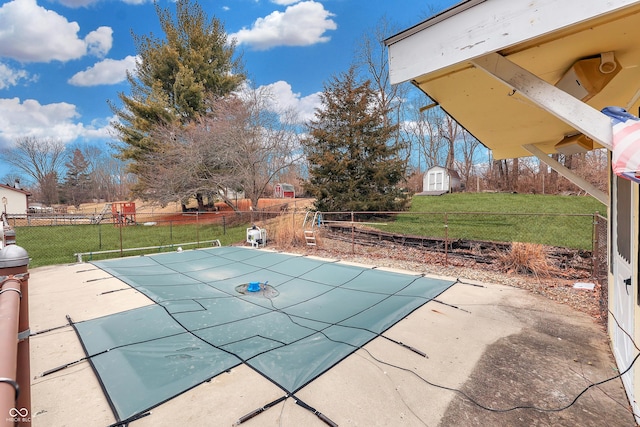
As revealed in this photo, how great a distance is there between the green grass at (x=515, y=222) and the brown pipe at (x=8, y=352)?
6394 millimetres

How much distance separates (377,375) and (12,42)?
106 feet

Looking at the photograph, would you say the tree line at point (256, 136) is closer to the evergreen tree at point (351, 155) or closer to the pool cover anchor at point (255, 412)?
the evergreen tree at point (351, 155)

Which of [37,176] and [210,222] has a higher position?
[37,176]

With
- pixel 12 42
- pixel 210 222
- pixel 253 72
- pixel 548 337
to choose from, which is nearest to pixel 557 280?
pixel 548 337

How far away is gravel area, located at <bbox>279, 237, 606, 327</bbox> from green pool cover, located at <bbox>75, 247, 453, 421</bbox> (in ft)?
3.73

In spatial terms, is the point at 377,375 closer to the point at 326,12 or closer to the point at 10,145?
the point at 326,12

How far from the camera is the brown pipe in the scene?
0.54m

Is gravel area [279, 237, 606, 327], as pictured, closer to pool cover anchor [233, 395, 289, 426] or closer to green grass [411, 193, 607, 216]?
pool cover anchor [233, 395, 289, 426]

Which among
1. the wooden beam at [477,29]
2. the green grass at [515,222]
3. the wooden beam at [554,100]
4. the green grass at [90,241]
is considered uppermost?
the wooden beam at [477,29]

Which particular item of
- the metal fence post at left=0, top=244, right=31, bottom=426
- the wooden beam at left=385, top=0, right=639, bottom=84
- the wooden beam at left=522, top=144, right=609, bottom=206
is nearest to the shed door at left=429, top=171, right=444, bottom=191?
the wooden beam at left=522, top=144, right=609, bottom=206

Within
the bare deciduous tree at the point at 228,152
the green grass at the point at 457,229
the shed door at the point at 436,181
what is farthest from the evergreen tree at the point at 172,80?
the shed door at the point at 436,181

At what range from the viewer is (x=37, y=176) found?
35875mm

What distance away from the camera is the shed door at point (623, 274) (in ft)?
6.73

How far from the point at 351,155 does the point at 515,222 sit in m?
6.80
